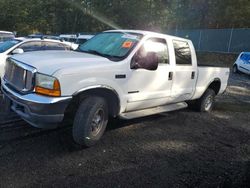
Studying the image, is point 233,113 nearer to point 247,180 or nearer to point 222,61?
point 247,180

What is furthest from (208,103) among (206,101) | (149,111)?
(149,111)

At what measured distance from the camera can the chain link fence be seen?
26.7m

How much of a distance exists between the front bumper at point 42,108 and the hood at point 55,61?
0.38 meters

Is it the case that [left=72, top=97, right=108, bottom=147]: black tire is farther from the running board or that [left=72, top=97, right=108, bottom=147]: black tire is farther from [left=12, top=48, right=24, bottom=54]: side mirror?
[left=12, top=48, right=24, bottom=54]: side mirror

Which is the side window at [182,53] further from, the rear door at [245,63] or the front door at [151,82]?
the rear door at [245,63]

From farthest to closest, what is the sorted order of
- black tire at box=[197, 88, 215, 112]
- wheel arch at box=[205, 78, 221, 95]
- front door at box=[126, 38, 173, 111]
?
wheel arch at box=[205, 78, 221, 95] → black tire at box=[197, 88, 215, 112] → front door at box=[126, 38, 173, 111]

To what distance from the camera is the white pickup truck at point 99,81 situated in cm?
440

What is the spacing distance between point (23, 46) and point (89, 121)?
5674 mm

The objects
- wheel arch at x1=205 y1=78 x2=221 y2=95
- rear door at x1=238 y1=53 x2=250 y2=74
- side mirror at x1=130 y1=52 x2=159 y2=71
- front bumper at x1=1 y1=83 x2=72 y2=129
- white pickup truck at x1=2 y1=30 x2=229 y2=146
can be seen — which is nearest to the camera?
front bumper at x1=1 y1=83 x2=72 y2=129

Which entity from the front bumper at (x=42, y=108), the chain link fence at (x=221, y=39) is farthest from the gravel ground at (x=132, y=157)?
the chain link fence at (x=221, y=39)

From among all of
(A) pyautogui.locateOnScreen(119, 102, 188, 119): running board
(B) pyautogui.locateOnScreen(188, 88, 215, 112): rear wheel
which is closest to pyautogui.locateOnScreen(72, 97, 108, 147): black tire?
(A) pyautogui.locateOnScreen(119, 102, 188, 119): running board

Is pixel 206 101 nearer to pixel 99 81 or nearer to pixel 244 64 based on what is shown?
pixel 99 81

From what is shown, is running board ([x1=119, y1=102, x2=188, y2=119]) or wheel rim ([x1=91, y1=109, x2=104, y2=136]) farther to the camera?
running board ([x1=119, y1=102, x2=188, y2=119])

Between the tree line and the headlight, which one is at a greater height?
the tree line
